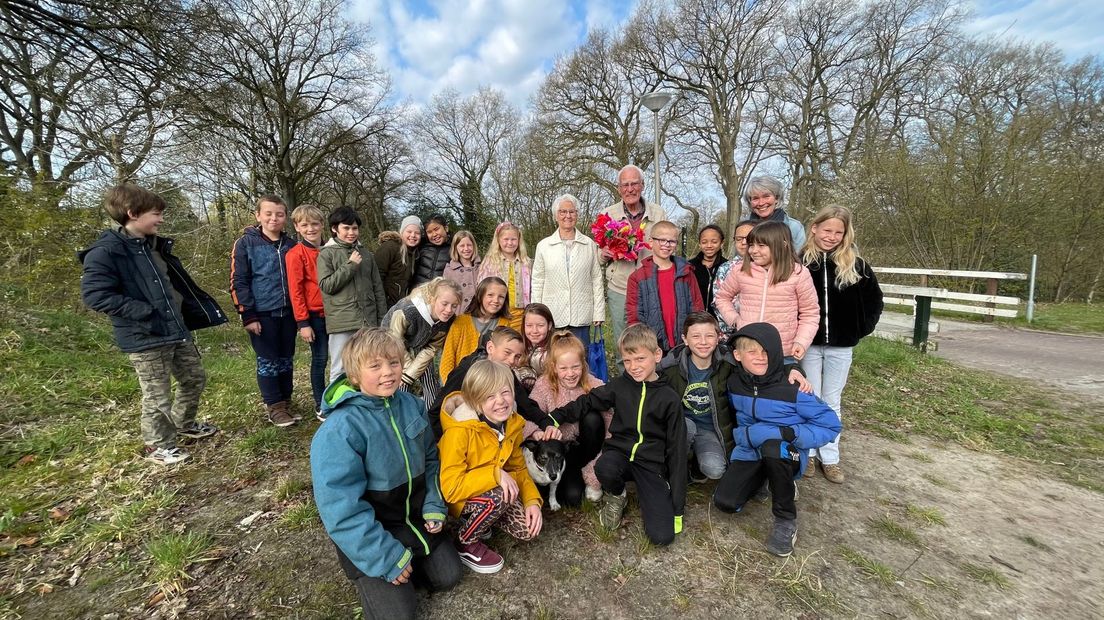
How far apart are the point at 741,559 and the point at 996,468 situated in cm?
245

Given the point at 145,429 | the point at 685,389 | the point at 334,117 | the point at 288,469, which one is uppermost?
the point at 334,117

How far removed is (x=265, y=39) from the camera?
1570 centimetres

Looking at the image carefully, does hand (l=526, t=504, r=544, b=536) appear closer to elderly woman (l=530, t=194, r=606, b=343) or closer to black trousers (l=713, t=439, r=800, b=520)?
black trousers (l=713, t=439, r=800, b=520)

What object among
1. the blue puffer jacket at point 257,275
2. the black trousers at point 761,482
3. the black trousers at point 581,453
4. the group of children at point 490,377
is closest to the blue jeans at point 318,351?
the group of children at point 490,377

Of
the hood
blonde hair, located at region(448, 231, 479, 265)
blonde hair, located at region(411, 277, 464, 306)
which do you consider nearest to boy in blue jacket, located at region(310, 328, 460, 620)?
blonde hair, located at region(411, 277, 464, 306)

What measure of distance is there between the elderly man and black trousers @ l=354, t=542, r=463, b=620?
8.55 feet

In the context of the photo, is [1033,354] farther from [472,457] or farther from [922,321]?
[472,457]

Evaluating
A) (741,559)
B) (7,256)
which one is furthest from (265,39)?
(741,559)

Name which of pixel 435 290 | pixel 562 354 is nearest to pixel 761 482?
pixel 562 354

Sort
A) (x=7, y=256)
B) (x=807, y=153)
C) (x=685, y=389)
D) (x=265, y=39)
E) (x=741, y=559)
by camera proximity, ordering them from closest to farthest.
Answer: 1. (x=741, y=559)
2. (x=685, y=389)
3. (x=7, y=256)
4. (x=265, y=39)
5. (x=807, y=153)

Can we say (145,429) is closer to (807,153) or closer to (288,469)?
(288,469)

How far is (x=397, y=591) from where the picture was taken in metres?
1.83

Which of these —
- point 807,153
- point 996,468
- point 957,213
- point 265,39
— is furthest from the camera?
point 807,153

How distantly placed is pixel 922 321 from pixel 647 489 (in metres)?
6.65
